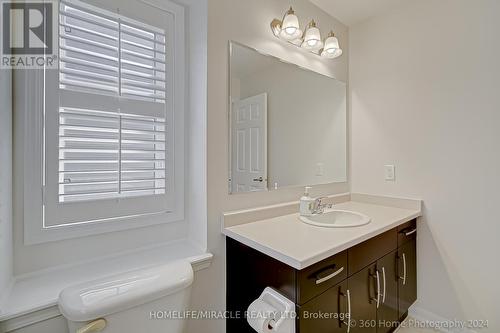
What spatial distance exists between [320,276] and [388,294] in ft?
2.52

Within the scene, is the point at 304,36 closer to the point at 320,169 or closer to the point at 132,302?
the point at 320,169

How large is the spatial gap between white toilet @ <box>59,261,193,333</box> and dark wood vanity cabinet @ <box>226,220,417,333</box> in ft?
1.16

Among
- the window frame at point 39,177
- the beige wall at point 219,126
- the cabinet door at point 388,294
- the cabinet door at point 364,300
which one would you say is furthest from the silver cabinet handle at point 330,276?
the window frame at point 39,177

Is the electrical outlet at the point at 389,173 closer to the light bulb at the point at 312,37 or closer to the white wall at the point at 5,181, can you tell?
the light bulb at the point at 312,37

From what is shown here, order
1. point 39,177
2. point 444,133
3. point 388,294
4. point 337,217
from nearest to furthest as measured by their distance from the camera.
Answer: point 39,177, point 388,294, point 444,133, point 337,217

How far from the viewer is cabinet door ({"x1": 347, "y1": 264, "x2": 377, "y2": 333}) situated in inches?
49.1

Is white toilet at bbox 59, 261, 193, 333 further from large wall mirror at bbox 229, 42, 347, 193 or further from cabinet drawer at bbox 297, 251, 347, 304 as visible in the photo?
large wall mirror at bbox 229, 42, 347, 193

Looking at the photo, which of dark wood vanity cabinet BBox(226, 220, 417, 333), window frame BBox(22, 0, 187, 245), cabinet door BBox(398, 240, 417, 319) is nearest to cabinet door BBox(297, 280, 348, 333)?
dark wood vanity cabinet BBox(226, 220, 417, 333)

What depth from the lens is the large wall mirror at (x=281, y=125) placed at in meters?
1.44

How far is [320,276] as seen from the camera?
3.50 ft

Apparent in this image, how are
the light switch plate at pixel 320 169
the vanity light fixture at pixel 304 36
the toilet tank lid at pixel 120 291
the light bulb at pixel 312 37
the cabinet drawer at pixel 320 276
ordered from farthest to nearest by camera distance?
the light switch plate at pixel 320 169 < the light bulb at pixel 312 37 < the vanity light fixture at pixel 304 36 < the cabinet drawer at pixel 320 276 < the toilet tank lid at pixel 120 291

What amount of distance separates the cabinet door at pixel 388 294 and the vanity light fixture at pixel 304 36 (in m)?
1.51

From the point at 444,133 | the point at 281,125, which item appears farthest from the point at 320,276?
the point at 444,133

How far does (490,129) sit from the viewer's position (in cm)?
146
